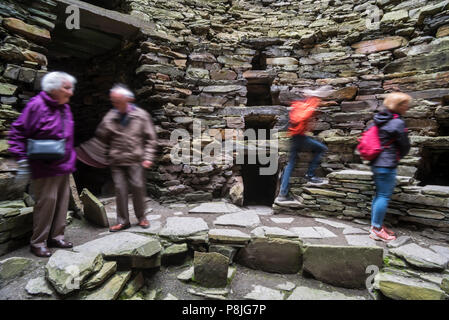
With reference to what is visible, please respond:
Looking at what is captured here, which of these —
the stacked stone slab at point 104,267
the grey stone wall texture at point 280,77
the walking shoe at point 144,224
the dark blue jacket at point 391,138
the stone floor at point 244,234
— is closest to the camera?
the stacked stone slab at point 104,267

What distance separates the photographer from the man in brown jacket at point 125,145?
2789mm

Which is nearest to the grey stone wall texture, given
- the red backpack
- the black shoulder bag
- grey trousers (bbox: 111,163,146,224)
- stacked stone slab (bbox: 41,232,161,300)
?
the red backpack

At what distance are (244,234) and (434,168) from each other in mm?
4136

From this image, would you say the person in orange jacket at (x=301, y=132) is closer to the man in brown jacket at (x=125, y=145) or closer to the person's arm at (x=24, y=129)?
the man in brown jacket at (x=125, y=145)

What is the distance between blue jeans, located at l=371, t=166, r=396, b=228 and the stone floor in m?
0.31

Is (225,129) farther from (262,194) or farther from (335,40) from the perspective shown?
(335,40)

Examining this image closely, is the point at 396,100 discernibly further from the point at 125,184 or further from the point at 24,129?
the point at 24,129

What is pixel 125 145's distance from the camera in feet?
9.16

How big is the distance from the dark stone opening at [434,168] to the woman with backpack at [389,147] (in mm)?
1868

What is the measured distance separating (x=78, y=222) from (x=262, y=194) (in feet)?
15.2

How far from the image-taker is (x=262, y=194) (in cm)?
656

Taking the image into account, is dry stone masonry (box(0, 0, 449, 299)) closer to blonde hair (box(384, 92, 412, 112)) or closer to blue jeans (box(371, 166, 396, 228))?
blue jeans (box(371, 166, 396, 228))

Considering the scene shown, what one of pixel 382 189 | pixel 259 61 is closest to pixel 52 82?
pixel 382 189

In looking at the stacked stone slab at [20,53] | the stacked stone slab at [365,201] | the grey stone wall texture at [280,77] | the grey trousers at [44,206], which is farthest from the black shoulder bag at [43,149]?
the stacked stone slab at [365,201]
